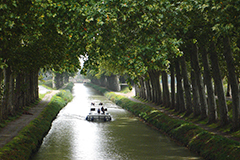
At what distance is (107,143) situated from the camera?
23266 mm

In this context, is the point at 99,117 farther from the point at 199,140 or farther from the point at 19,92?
the point at 199,140

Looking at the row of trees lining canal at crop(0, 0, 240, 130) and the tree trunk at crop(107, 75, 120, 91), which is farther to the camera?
the tree trunk at crop(107, 75, 120, 91)

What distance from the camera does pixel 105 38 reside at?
14.8m

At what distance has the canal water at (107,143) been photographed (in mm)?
19297

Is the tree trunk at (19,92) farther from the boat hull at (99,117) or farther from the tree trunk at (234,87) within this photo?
the tree trunk at (234,87)

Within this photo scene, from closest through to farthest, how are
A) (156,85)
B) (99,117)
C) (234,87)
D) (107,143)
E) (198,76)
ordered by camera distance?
(234,87)
(107,143)
(198,76)
(99,117)
(156,85)

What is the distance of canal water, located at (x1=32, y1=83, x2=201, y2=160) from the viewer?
63.3ft

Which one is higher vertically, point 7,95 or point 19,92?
point 19,92

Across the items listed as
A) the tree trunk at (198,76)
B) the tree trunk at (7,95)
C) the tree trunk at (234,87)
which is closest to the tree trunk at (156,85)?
the tree trunk at (198,76)

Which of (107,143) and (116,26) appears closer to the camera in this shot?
(116,26)

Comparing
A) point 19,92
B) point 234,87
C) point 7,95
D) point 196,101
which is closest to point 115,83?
point 19,92

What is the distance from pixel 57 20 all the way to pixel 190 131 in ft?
43.8

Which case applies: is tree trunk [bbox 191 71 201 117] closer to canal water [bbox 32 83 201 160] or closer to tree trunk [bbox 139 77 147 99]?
canal water [bbox 32 83 201 160]

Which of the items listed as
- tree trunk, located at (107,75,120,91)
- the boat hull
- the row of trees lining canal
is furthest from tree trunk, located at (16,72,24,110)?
tree trunk, located at (107,75,120,91)
